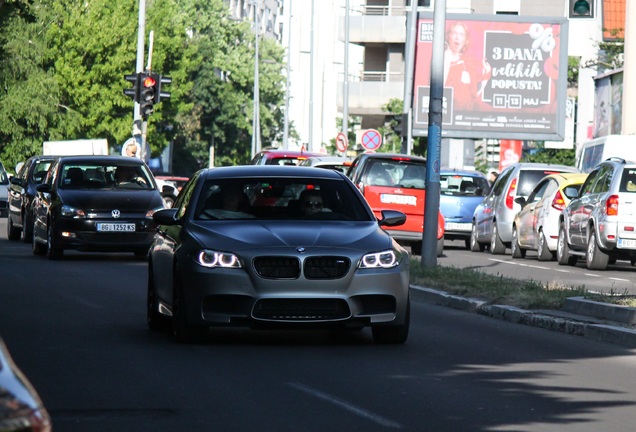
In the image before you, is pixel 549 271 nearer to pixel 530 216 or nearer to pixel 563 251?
pixel 563 251

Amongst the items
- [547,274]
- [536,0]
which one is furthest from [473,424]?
[536,0]

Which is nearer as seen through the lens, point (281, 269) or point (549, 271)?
point (281, 269)

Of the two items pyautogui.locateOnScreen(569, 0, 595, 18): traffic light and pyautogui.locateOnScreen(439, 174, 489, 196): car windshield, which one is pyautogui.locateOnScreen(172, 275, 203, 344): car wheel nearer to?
pyautogui.locateOnScreen(569, 0, 595, 18): traffic light

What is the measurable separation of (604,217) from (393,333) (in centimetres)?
1278

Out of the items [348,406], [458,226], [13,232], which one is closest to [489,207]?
[458,226]

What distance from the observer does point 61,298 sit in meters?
16.1

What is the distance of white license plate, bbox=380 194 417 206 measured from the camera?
90.3ft

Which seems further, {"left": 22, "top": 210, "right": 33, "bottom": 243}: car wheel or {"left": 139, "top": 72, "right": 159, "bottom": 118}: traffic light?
{"left": 139, "top": 72, "right": 159, "bottom": 118}: traffic light

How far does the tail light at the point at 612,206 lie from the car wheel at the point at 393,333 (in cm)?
1254

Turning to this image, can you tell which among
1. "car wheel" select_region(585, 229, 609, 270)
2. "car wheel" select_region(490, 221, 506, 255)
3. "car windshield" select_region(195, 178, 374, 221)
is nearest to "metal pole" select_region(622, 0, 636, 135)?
"car wheel" select_region(490, 221, 506, 255)

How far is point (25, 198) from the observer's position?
28.7 metres

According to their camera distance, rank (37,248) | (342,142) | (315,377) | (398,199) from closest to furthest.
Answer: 1. (315,377)
2. (37,248)
3. (398,199)
4. (342,142)

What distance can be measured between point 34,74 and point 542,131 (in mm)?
29316

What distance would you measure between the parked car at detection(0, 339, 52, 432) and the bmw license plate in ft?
69.1
